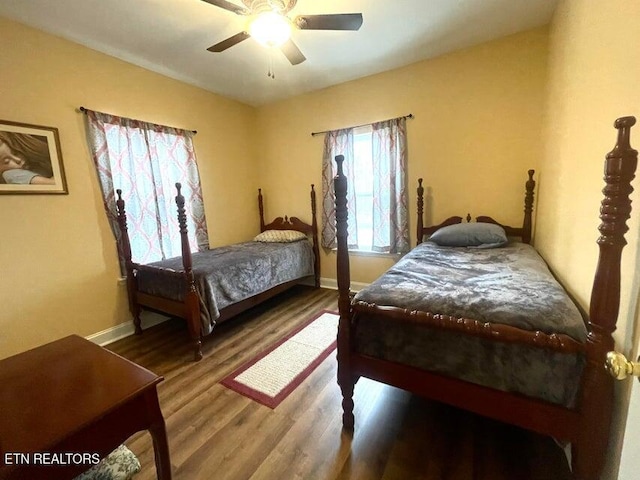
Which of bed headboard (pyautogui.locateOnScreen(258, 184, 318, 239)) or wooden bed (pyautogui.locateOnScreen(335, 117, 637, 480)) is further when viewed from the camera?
bed headboard (pyautogui.locateOnScreen(258, 184, 318, 239))

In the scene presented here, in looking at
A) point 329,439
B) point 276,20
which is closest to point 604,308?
point 329,439

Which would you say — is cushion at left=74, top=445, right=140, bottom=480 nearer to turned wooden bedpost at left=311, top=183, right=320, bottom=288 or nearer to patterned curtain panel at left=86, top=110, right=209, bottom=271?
patterned curtain panel at left=86, top=110, right=209, bottom=271

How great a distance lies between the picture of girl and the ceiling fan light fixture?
6.45 feet

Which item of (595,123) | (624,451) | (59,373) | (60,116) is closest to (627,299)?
(624,451)

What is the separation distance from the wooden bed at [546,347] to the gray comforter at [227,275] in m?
1.41

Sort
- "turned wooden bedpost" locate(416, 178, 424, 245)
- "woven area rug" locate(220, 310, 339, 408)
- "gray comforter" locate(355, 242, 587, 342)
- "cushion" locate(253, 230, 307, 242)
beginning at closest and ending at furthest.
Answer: "gray comforter" locate(355, 242, 587, 342)
"woven area rug" locate(220, 310, 339, 408)
"turned wooden bedpost" locate(416, 178, 424, 245)
"cushion" locate(253, 230, 307, 242)

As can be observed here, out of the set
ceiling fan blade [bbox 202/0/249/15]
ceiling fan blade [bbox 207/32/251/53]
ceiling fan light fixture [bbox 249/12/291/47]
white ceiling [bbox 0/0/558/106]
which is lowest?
ceiling fan light fixture [bbox 249/12/291/47]

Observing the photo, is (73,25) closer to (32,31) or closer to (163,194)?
(32,31)

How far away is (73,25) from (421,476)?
3799 mm

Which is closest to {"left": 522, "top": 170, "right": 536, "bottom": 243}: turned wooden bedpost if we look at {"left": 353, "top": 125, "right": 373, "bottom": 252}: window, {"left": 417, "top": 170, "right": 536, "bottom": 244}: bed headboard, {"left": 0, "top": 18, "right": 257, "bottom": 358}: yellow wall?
{"left": 417, "top": 170, "right": 536, "bottom": 244}: bed headboard

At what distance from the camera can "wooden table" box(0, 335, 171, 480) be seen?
0.70 m

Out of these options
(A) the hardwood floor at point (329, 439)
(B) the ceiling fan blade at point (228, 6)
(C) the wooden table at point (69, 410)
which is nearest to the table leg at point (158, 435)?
(C) the wooden table at point (69, 410)

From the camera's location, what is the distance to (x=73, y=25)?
2.14 meters

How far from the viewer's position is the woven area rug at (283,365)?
1839 mm
